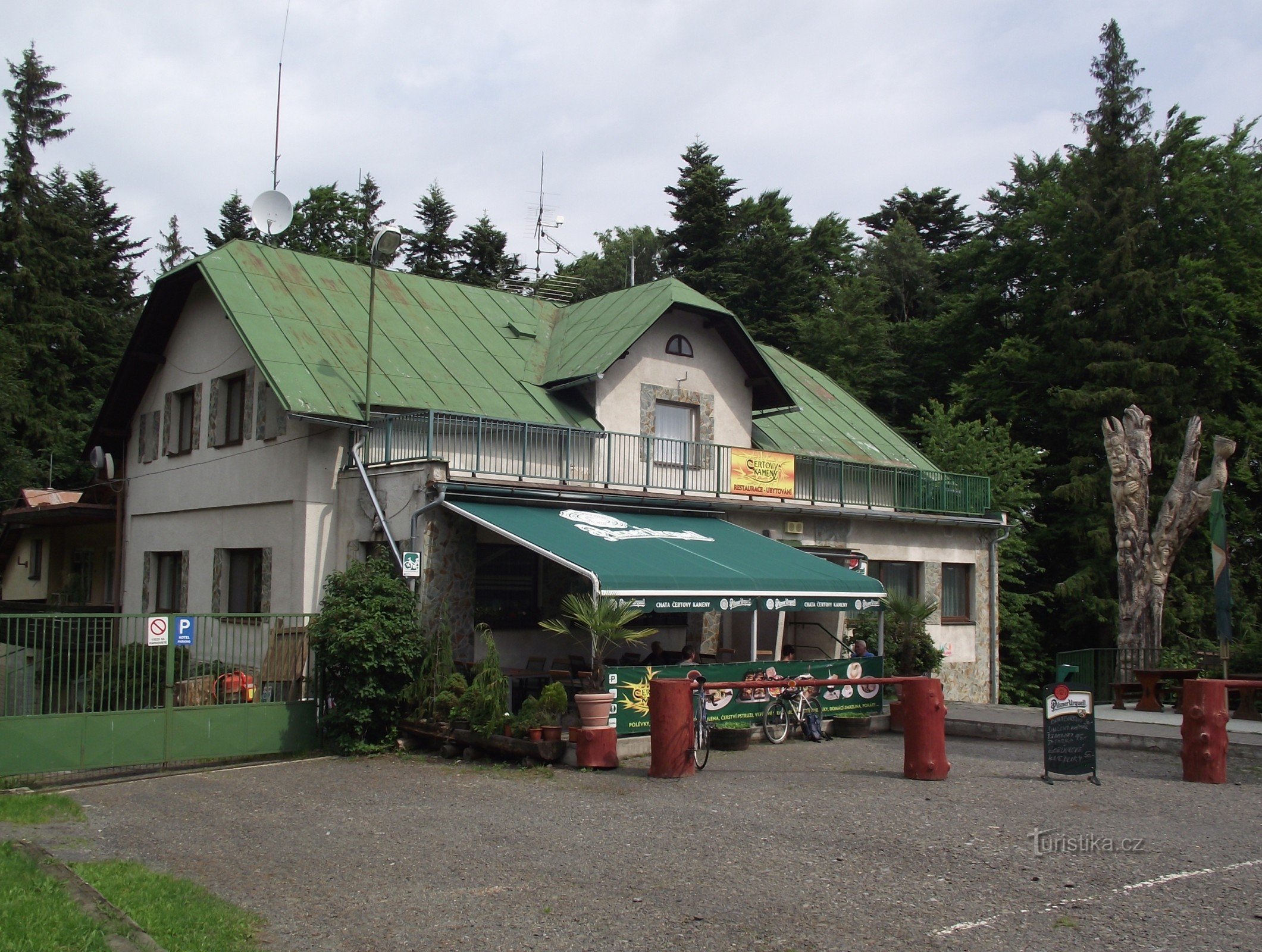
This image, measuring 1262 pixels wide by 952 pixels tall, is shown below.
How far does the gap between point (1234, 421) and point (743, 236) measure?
899 inches

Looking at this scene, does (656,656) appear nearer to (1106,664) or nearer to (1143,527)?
(1143,527)

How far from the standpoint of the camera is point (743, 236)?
5031 cm

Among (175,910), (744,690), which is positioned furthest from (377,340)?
(175,910)

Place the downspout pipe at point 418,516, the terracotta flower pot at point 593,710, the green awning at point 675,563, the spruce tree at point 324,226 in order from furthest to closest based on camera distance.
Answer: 1. the spruce tree at point 324,226
2. the downspout pipe at point 418,516
3. the green awning at point 675,563
4. the terracotta flower pot at point 593,710

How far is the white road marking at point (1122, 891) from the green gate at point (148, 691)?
955 cm

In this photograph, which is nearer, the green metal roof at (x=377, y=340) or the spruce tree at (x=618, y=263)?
the green metal roof at (x=377, y=340)

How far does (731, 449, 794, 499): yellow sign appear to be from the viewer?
19.8 meters

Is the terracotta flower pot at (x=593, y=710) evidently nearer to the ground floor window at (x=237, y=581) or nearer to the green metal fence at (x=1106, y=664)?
the ground floor window at (x=237, y=581)

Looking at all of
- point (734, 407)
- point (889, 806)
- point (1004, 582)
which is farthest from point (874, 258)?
point (889, 806)

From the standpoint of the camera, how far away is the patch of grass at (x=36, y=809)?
984 cm

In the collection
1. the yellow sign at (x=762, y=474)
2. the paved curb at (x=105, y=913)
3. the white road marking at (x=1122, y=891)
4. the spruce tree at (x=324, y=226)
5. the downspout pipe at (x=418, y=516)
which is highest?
the spruce tree at (x=324, y=226)

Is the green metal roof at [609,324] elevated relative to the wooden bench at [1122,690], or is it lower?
elevated

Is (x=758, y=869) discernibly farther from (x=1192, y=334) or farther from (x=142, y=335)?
(x=1192, y=334)

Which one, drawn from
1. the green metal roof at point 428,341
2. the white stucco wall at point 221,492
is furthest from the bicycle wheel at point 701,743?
the green metal roof at point 428,341
